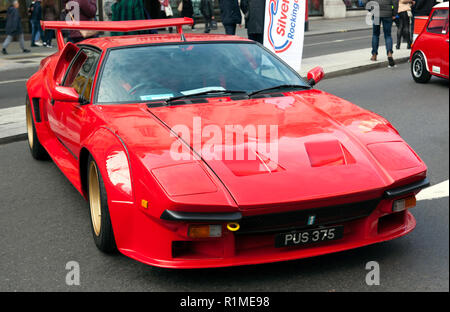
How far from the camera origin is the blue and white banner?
36.3 ft

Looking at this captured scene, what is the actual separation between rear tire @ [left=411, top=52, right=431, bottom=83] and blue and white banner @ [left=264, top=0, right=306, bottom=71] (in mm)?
2253

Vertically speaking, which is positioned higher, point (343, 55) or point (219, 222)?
point (219, 222)

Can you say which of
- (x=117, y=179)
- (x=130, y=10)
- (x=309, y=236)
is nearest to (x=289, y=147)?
(x=309, y=236)

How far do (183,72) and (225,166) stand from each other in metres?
1.55

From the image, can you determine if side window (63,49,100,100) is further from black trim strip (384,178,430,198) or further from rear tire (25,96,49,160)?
black trim strip (384,178,430,198)

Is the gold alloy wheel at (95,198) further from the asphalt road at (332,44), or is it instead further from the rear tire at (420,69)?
the asphalt road at (332,44)

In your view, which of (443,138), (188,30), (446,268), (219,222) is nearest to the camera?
(443,138)

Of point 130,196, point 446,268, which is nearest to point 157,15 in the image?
point 130,196

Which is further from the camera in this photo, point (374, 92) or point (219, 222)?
point (374, 92)

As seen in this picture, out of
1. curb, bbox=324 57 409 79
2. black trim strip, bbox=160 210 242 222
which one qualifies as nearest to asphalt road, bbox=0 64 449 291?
black trim strip, bbox=160 210 242 222

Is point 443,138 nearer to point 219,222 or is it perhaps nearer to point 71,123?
point 219,222

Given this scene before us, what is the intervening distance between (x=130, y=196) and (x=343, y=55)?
45.2ft
